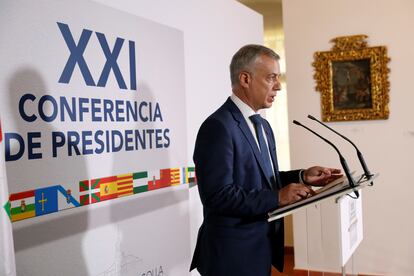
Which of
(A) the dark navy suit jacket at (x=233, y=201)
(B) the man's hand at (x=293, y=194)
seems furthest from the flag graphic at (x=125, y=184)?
(B) the man's hand at (x=293, y=194)

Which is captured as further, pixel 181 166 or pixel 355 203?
pixel 181 166

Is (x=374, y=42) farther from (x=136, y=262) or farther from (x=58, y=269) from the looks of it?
(x=58, y=269)

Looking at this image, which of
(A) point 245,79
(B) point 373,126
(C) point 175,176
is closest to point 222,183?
(A) point 245,79

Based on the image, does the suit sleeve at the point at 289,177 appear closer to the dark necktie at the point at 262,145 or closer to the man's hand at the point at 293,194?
the dark necktie at the point at 262,145

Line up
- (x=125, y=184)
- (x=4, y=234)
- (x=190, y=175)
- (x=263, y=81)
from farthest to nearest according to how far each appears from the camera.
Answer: (x=190, y=175) < (x=125, y=184) < (x=263, y=81) < (x=4, y=234)

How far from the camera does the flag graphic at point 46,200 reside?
191 cm

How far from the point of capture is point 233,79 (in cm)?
196

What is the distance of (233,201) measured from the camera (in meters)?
1.63

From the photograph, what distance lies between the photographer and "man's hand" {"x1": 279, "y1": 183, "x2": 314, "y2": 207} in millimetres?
1597

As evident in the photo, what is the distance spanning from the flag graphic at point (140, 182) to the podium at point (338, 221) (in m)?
0.98

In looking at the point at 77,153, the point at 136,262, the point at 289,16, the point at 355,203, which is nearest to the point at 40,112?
the point at 77,153

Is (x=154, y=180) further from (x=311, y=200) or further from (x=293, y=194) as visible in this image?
(x=311, y=200)

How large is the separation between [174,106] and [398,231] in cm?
274

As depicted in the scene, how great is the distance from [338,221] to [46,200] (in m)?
1.25
